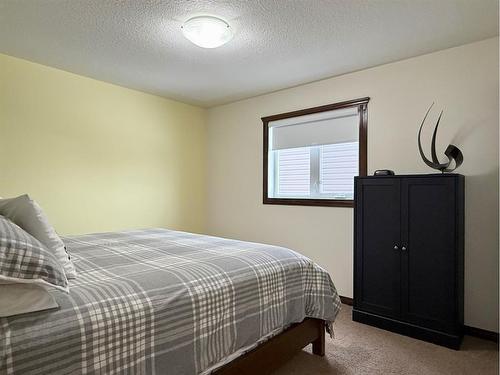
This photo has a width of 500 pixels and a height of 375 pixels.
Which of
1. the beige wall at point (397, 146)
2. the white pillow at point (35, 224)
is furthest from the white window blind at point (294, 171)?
the white pillow at point (35, 224)

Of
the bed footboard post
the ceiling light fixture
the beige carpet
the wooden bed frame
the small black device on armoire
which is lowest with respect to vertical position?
the beige carpet

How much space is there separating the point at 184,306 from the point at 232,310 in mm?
280

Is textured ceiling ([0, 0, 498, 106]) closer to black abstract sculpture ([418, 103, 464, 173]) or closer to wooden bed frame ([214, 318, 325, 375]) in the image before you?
black abstract sculpture ([418, 103, 464, 173])

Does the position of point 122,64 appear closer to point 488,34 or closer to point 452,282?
point 488,34

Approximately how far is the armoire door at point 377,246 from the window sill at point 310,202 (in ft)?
1.48

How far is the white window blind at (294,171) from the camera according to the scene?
3562 mm

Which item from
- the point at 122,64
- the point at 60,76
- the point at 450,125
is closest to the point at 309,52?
the point at 450,125

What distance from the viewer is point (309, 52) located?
269 cm

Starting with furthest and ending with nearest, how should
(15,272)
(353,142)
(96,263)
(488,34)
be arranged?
(353,142)
(488,34)
(96,263)
(15,272)

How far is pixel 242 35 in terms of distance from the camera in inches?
94.7

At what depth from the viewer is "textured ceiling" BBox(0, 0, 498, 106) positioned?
2037 millimetres

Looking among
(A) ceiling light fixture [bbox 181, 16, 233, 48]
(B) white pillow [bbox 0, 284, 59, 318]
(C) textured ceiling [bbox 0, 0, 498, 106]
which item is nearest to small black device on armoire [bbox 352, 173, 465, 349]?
(C) textured ceiling [bbox 0, 0, 498, 106]

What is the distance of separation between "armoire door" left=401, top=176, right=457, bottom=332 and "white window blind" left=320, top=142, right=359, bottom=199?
30.7 inches

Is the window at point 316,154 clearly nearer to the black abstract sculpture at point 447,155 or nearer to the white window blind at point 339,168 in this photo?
the white window blind at point 339,168
